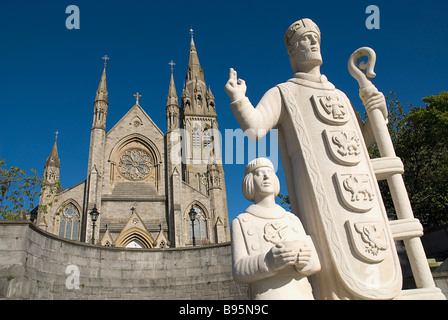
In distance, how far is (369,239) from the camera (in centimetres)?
267

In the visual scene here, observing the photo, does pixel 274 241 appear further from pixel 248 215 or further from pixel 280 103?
pixel 280 103

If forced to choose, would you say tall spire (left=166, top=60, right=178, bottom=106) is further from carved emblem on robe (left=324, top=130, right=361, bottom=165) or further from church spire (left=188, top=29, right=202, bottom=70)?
carved emblem on robe (left=324, top=130, right=361, bottom=165)

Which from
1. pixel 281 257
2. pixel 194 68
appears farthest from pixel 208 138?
pixel 281 257

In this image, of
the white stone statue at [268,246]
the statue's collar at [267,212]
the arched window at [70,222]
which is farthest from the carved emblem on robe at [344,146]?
the arched window at [70,222]

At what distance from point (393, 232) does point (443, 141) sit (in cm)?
1456

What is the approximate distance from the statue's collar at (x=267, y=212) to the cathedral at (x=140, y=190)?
22352 millimetres

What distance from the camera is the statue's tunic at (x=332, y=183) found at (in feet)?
8.50

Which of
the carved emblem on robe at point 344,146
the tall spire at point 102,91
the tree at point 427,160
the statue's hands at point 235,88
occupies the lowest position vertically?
the carved emblem on robe at point 344,146

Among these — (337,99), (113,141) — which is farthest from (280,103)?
(113,141)

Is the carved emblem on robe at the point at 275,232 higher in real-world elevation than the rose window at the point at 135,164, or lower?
lower

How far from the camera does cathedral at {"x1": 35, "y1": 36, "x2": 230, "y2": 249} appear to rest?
82.9ft

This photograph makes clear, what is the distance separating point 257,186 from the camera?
9.50 feet

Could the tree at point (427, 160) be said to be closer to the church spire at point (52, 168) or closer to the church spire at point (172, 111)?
the church spire at point (172, 111)

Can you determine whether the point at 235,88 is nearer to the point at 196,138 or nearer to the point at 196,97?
the point at 196,138
